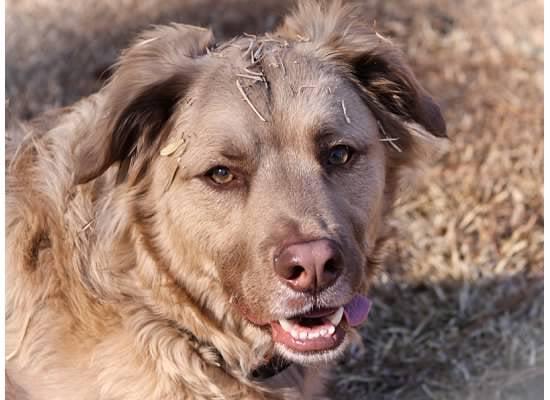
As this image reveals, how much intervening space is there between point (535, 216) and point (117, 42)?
11.3 feet

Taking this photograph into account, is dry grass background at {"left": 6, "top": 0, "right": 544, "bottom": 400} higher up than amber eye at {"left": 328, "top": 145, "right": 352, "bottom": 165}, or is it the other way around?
amber eye at {"left": 328, "top": 145, "right": 352, "bottom": 165}

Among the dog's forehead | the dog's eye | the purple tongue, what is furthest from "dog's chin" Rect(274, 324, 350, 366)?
the dog's forehead

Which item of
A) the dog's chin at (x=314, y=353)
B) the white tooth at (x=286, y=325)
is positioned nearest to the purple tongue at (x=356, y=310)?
the dog's chin at (x=314, y=353)

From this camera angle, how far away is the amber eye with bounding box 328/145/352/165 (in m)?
3.73

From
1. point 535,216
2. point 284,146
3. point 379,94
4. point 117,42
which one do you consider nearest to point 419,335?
point 535,216

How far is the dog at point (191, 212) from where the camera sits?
11.8 feet

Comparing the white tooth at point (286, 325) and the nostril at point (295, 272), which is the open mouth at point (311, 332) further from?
the nostril at point (295, 272)

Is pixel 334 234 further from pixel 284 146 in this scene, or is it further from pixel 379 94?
pixel 379 94

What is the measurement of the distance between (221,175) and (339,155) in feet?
1.54

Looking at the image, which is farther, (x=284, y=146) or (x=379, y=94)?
(x=379, y=94)

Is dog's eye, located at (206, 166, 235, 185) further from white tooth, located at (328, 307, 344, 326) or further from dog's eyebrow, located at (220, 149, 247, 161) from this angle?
white tooth, located at (328, 307, 344, 326)

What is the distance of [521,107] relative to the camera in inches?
298

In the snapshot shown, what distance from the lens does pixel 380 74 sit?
402 cm

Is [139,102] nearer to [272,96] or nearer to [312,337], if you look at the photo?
[272,96]
